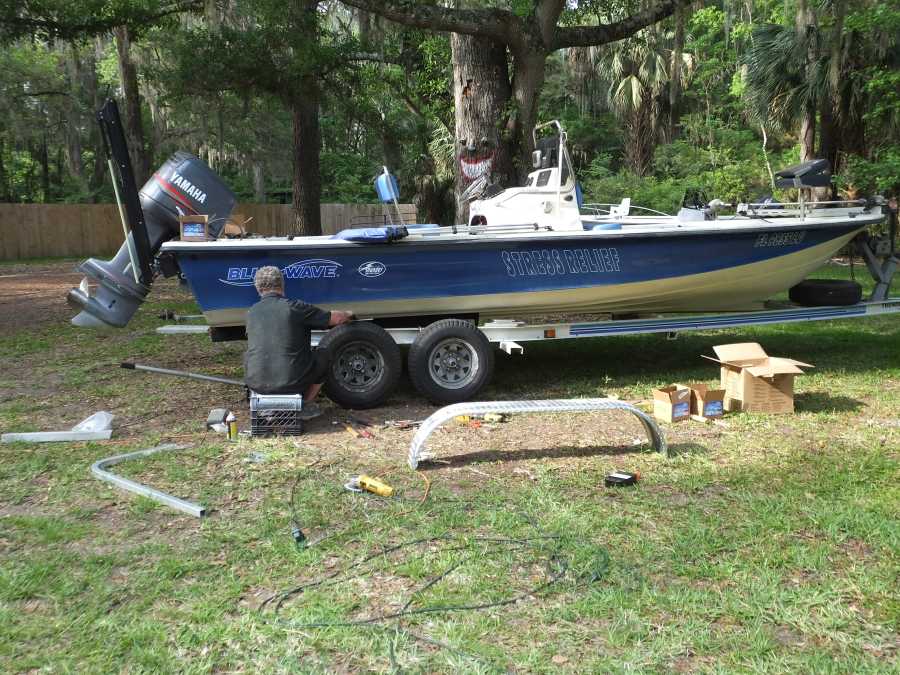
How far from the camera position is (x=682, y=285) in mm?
7707

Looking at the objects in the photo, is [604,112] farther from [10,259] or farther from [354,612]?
[354,612]

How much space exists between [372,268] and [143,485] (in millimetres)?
2819

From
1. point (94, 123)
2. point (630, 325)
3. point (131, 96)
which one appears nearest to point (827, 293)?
point (630, 325)

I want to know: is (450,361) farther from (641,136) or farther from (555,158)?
(641,136)

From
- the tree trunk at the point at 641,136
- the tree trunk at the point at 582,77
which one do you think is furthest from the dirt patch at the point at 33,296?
the tree trunk at the point at 582,77

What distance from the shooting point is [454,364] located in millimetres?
7055

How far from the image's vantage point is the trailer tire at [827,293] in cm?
813

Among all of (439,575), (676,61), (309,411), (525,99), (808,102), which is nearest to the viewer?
(439,575)

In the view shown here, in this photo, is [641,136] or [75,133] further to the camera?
[641,136]

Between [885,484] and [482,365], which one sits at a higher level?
[482,365]

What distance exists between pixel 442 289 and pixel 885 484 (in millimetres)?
3832

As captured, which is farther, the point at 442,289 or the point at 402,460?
the point at 442,289

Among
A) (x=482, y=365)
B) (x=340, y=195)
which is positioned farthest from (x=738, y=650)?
(x=340, y=195)

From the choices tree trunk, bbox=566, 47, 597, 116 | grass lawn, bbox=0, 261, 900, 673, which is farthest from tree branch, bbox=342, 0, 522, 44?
tree trunk, bbox=566, 47, 597, 116
